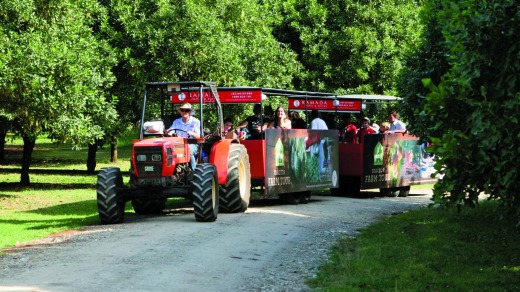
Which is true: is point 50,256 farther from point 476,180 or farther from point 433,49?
point 433,49

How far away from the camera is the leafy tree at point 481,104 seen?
10.7m

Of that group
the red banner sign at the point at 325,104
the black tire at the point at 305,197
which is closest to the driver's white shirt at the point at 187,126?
the black tire at the point at 305,197

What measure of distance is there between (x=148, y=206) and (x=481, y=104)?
10980mm

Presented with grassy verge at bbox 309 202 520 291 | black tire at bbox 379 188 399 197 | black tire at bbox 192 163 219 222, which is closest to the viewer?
grassy verge at bbox 309 202 520 291

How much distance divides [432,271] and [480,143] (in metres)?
2.69

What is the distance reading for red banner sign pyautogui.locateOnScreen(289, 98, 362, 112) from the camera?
25250 millimetres

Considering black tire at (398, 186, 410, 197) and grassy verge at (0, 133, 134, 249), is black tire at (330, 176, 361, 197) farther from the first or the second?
grassy verge at (0, 133, 134, 249)

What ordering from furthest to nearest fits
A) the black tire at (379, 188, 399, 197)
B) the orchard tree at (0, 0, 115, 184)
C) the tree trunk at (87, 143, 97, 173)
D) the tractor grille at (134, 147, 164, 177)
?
the tree trunk at (87, 143, 97, 173)
the black tire at (379, 188, 399, 197)
the orchard tree at (0, 0, 115, 184)
the tractor grille at (134, 147, 164, 177)

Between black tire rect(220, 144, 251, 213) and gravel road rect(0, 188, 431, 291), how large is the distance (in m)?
0.37

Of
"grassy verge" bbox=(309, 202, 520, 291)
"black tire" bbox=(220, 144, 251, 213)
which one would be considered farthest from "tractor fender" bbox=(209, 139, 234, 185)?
"grassy verge" bbox=(309, 202, 520, 291)

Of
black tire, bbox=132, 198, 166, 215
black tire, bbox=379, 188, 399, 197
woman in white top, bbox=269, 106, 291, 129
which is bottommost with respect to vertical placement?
black tire, bbox=132, 198, 166, 215

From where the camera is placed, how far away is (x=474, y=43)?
440 inches

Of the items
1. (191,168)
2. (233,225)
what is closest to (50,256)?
(233,225)

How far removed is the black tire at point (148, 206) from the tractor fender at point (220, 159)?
1.80 m
